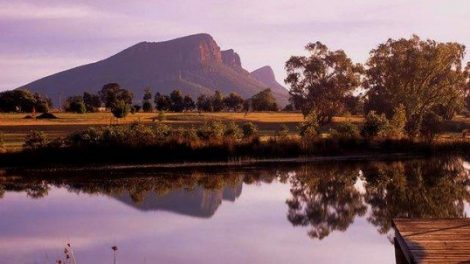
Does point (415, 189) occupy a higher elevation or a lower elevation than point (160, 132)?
lower

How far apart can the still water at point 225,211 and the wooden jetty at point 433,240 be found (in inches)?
77.4

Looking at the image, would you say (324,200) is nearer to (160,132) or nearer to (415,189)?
(415,189)

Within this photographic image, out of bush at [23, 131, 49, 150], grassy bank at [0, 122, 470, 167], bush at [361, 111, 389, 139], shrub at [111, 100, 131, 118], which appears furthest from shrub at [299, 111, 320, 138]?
shrub at [111, 100, 131, 118]

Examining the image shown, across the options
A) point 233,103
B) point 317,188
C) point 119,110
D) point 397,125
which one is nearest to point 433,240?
point 317,188

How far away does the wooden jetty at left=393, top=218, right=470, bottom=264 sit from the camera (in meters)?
14.5

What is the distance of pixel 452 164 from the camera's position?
4597 centimetres

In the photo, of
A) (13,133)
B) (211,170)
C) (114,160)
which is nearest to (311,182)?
(211,170)

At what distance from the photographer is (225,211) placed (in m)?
29.0

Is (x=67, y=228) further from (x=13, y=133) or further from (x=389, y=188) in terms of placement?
(x=13, y=133)

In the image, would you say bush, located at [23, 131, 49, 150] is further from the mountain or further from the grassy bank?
the mountain

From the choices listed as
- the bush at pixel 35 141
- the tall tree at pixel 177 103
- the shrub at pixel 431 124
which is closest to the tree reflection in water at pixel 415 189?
the shrub at pixel 431 124

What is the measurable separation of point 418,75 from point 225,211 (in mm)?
49854

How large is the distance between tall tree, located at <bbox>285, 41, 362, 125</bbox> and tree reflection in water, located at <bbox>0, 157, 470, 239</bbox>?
40.3m

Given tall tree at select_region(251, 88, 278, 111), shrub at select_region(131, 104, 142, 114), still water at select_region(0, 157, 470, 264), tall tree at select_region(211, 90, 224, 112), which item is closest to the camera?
still water at select_region(0, 157, 470, 264)
